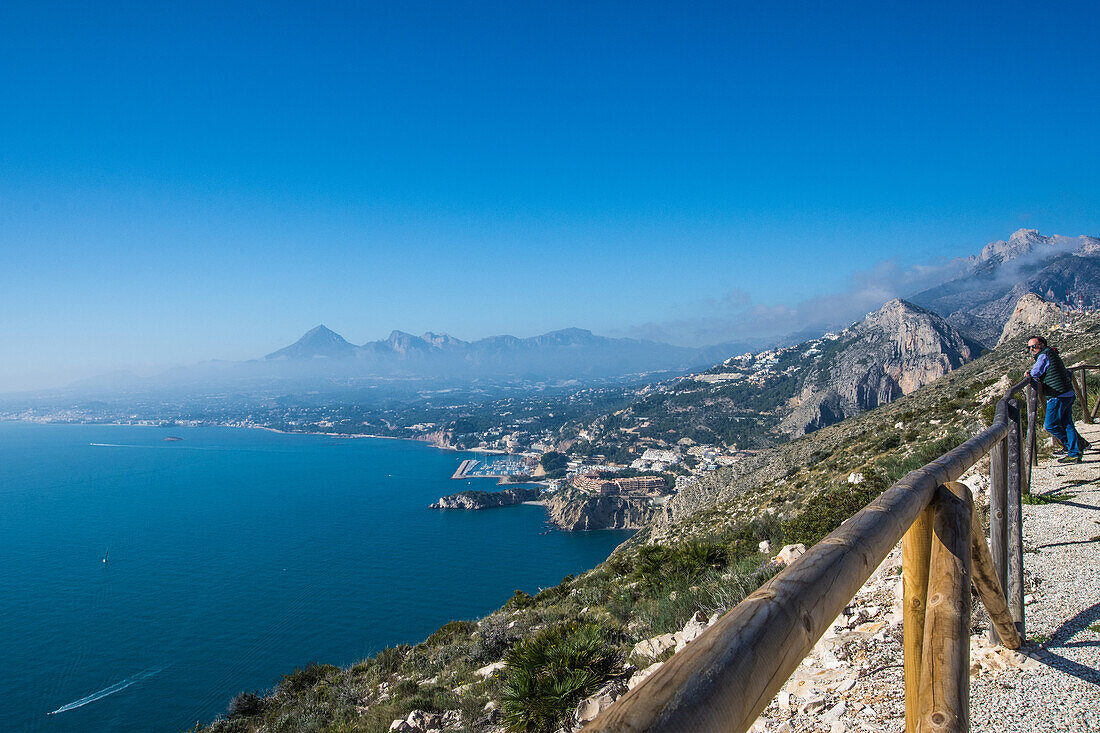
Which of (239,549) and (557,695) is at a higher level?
(557,695)

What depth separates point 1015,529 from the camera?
126 inches

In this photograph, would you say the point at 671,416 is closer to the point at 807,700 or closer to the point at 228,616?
the point at 228,616

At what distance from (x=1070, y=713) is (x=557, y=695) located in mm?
3109

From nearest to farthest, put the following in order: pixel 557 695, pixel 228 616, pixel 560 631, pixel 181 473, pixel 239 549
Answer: pixel 557 695
pixel 560 631
pixel 228 616
pixel 239 549
pixel 181 473

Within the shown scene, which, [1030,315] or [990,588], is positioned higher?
[1030,315]

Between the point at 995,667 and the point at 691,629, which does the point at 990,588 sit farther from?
the point at 691,629

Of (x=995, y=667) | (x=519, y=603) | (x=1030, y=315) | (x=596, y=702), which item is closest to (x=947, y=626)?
(x=995, y=667)

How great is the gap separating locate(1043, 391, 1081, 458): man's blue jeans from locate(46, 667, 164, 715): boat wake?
100ft

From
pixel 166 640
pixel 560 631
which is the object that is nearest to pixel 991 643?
pixel 560 631

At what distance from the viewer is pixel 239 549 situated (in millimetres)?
43969

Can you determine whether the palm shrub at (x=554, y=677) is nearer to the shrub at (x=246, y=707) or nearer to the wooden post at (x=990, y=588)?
the wooden post at (x=990, y=588)

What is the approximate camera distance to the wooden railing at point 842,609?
2.12 feet

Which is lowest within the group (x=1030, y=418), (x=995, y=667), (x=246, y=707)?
(x=246, y=707)

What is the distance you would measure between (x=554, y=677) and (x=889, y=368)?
68469mm
